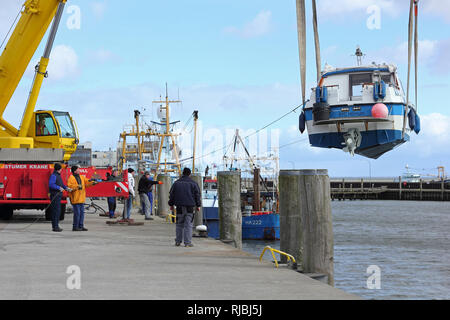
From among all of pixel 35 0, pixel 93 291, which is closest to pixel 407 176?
pixel 35 0

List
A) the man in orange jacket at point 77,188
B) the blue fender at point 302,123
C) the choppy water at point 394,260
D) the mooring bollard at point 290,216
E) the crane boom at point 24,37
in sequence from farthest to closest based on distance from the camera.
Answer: the blue fender at point 302,123
the crane boom at point 24,37
the choppy water at point 394,260
the man in orange jacket at point 77,188
the mooring bollard at point 290,216

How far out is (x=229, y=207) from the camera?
15.1 m

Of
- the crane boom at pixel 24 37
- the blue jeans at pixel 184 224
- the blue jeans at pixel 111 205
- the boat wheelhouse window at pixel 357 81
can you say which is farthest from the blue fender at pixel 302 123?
the blue jeans at pixel 184 224

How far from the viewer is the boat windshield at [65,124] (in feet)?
69.4

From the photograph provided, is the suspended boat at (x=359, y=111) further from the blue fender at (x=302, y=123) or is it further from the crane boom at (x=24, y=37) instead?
the crane boom at (x=24, y=37)

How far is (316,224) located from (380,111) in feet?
50.6

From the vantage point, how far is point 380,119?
24266 mm

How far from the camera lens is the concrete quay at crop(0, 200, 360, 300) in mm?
7508

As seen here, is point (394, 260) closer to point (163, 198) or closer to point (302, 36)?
point (163, 198)

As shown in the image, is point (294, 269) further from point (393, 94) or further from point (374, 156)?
point (374, 156)

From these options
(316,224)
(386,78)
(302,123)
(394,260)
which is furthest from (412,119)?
(316,224)

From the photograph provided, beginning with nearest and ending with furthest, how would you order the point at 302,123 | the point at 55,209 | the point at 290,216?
the point at 290,216 → the point at 55,209 → the point at 302,123

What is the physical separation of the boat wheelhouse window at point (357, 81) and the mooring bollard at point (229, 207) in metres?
11.9
